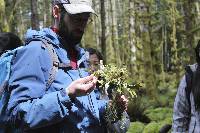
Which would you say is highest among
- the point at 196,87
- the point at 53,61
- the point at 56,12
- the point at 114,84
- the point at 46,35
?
the point at 56,12

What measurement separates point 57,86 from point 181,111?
8.82 feet

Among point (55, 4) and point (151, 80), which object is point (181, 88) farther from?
point (151, 80)

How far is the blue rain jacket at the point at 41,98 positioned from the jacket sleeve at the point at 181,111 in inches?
92.1

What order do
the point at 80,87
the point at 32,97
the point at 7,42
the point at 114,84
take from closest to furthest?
the point at 80,87
the point at 32,97
the point at 114,84
the point at 7,42

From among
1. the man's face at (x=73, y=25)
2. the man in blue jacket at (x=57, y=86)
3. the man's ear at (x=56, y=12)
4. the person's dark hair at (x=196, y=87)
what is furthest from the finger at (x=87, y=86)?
the person's dark hair at (x=196, y=87)

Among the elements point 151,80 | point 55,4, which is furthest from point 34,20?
point 55,4

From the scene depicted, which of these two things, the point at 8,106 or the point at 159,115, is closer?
the point at 8,106

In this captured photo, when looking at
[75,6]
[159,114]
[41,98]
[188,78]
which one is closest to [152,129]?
[159,114]

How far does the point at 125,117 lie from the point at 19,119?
91cm

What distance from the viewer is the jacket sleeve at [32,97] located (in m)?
3.02

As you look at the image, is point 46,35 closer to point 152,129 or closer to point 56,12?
point 56,12

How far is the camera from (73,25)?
334 cm

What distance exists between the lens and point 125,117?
3.65 m

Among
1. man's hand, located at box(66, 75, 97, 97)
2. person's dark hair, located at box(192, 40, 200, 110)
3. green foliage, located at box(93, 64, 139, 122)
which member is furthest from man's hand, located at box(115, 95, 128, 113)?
person's dark hair, located at box(192, 40, 200, 110)
